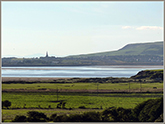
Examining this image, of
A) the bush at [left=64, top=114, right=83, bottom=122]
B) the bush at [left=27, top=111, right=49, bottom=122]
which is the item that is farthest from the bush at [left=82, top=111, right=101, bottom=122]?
the bush at [left=27, top=111, right=49, bottom=122]

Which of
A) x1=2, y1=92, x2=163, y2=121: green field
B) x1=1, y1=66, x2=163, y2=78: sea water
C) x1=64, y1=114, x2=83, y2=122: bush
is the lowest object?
x1=64, y1=114, x2=83, y2=122: bush

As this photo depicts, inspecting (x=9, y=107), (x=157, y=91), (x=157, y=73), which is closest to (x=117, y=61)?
(x=157, y=73)

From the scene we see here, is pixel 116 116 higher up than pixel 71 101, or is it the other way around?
pixel 71 101

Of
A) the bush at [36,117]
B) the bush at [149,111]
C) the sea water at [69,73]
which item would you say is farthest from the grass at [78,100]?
the sea water at [69,73]

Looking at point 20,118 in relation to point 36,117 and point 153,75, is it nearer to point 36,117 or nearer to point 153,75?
point 36,117

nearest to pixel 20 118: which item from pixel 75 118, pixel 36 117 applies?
pixel 36 117

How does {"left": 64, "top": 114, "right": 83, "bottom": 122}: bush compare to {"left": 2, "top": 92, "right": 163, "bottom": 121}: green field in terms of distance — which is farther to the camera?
{"left": 2, "top": 92, "right": 163, "bottom": 121}: green field

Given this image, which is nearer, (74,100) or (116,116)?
(116,116)

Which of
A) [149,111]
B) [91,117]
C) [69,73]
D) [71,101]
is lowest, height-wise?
[91,117]

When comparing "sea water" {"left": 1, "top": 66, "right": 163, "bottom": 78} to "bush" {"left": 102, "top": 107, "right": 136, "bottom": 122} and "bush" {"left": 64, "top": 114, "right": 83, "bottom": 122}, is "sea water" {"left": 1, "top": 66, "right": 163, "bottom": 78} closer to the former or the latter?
"bush" {"left": 102, "top": 107, "right": 136, "bottom": 122}
